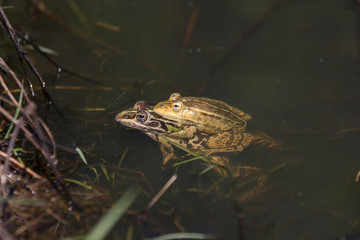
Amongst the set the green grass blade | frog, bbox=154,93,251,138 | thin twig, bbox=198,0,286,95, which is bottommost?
the green grass blade

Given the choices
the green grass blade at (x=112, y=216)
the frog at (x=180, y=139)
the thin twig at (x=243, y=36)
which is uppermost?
the thin twig at (x=243, y=36)

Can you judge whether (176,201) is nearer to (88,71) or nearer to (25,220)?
(25,220)

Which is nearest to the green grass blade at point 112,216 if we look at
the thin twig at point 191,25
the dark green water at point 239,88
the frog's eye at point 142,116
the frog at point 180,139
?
the dark green water at point 239,88

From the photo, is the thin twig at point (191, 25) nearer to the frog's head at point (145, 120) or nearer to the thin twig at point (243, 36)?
the thin twig at point (243, 36)

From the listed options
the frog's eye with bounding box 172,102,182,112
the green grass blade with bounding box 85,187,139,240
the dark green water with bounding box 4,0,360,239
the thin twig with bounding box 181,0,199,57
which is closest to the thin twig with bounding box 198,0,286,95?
the dark green water with bounding box 4,0,360,239

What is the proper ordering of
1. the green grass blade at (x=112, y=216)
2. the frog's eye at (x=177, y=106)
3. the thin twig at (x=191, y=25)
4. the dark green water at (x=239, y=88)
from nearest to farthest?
the green grass blade at (x=112, y=216) < the dark green water at (x=239, y=88) < the frog's eye at (x=177, y=106) < the thin twig at (x=191, y=25)

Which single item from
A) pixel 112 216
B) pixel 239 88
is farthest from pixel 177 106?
pixel 112 216

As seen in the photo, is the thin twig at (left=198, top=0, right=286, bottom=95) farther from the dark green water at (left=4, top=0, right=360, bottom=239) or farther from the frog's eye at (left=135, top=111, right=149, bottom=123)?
the frog's eye at (left=135, top=111, right=149, bottom=123)
